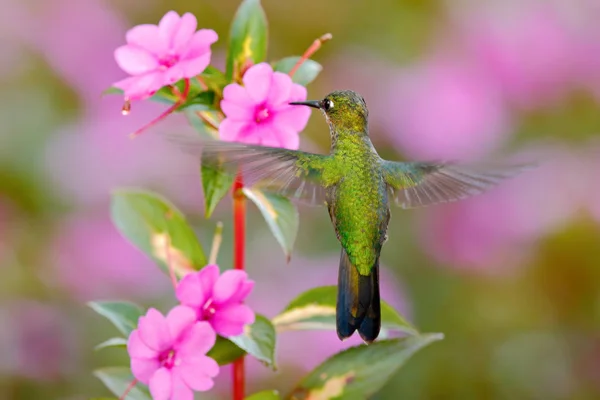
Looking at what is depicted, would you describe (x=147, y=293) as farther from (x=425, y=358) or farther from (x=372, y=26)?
(x=372, y=26)

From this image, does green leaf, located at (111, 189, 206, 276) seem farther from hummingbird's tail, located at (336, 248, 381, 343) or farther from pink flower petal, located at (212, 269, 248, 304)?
hummingbird's tail, located at (336, 248, 381, 343)

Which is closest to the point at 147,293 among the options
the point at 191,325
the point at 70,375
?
the point at 70,375

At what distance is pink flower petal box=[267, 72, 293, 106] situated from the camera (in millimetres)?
1029

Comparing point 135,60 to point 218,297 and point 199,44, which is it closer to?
point 199,44

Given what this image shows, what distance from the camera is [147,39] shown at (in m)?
1.12

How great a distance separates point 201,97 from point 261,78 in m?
0.12

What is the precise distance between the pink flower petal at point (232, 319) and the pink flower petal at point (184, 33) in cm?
32

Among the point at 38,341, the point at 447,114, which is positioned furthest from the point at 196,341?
the point at 447,114

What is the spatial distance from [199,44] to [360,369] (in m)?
0.50

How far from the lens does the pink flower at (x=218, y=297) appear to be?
1.05 metres

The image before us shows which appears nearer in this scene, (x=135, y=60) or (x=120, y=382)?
→ (x=135, y=60)

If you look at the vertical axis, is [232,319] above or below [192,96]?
below

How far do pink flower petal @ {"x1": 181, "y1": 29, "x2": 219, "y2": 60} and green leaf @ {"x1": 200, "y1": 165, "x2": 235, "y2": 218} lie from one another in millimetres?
134

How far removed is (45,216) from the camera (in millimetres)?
2574
